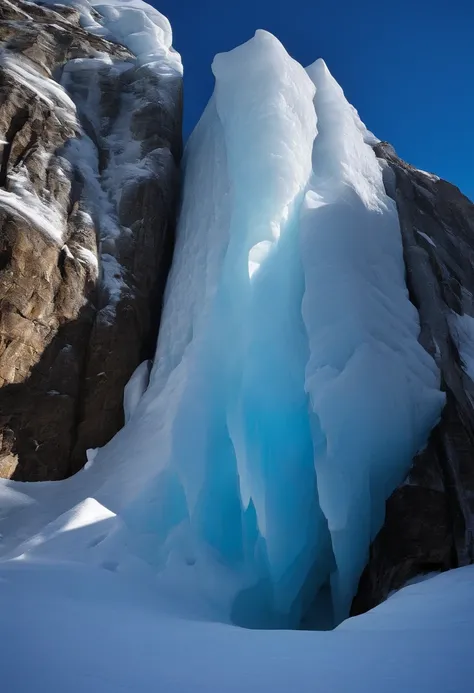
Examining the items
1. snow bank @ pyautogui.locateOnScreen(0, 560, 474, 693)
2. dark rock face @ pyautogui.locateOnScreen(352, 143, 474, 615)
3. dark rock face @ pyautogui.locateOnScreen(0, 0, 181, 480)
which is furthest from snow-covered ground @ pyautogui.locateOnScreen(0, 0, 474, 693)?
dark rock face @ pyautogui.locateOnScreen(0, 0, 181, 480)

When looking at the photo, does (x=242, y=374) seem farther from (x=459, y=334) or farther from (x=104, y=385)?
(x=459, y=334)

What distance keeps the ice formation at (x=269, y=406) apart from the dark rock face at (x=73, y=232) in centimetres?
66

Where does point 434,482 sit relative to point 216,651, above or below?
above

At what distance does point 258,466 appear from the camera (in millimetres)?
6027

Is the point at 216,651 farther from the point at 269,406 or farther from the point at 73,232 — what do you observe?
the point at 73,232

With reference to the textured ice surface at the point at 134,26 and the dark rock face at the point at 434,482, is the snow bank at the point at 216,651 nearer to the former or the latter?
the dark rock face at the point at 434,482

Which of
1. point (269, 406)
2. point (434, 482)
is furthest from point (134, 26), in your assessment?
point (434, 482)

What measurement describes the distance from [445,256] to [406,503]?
7.33m

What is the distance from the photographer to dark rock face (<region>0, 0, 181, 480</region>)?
784 cm

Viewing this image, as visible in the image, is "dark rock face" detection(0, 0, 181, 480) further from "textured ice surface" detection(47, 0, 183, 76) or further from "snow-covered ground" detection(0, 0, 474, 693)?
"textured ice surface" detection(47, 0, 183, 76)

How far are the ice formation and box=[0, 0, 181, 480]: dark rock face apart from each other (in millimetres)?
660

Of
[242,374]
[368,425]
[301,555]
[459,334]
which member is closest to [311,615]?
[301,555]

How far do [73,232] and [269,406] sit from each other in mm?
5599

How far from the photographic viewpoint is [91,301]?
9.05m
